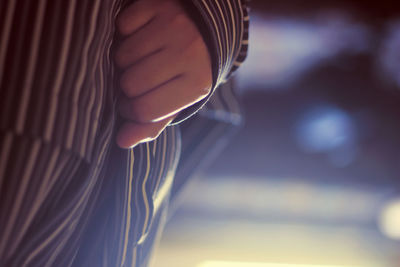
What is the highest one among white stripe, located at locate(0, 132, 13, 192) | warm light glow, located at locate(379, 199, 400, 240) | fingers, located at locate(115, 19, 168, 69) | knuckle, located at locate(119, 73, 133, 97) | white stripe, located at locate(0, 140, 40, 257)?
warm light glow, located at locate(379, 199, 400, 240)

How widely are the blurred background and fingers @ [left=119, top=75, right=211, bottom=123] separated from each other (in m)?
1.83

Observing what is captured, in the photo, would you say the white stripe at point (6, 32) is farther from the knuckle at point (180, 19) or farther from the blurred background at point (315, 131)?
the blurred background at point (315, 131)

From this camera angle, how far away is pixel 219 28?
271 millimetres

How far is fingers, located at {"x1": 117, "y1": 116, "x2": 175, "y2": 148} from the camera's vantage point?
244 millimetres

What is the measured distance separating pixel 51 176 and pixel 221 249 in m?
1.72

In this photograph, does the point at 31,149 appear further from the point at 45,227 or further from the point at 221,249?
the point at 221,249

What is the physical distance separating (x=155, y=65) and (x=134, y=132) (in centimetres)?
5

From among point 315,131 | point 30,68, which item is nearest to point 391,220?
point 315,131

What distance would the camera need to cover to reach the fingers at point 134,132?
0.24 meters

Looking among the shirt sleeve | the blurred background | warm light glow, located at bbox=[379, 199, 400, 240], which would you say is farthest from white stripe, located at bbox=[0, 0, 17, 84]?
warm light glow, located at bbox=[379, 199, 400, 240]

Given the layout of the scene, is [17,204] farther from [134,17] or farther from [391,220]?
[391,220]

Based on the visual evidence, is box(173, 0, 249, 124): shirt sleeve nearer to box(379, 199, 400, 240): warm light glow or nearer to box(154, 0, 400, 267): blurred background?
box(154, 0, 400, 267): blurred background

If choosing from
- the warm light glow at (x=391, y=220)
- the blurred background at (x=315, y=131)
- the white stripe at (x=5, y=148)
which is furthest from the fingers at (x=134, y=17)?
the warm light glow at (x=391, y=220)

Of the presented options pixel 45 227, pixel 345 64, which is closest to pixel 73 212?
pixel 45 227
